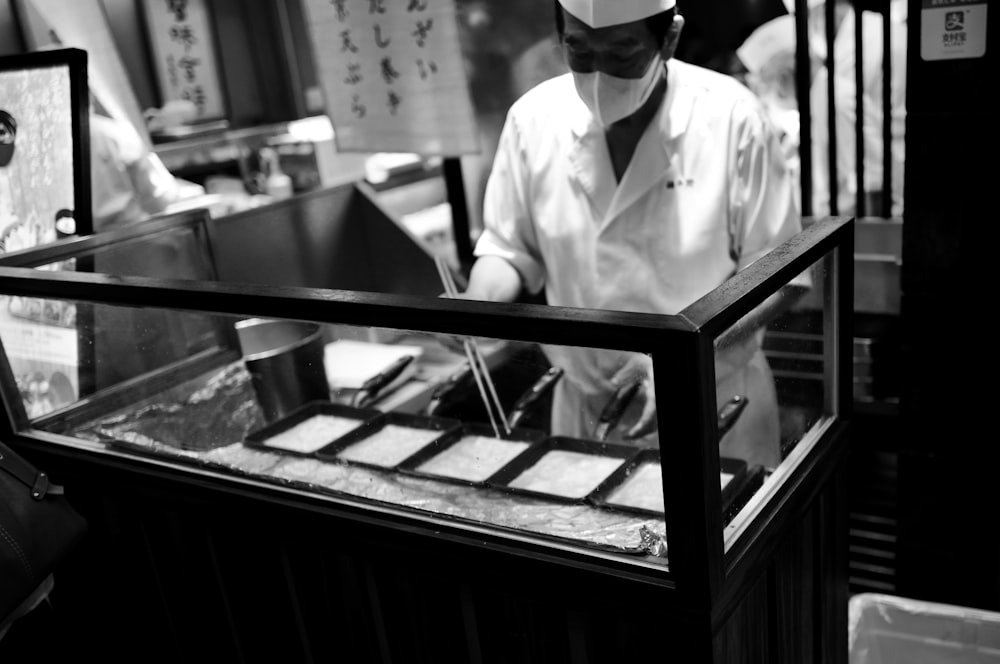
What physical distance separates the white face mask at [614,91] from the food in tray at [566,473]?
81cm

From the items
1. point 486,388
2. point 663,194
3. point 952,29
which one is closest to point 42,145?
point 486,388

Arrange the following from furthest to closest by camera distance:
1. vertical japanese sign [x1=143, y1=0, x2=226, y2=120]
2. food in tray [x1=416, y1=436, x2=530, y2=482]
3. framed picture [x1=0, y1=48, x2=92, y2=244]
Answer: vertical japanese sign [x1=143, y1=0, x2=226, y2=120] < framed picture [x1=0, y1=48, x2=92, y2=244] < food in tray [x1=416, y1=436, x2=530, y2=482]

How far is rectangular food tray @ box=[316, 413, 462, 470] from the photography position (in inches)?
75.9

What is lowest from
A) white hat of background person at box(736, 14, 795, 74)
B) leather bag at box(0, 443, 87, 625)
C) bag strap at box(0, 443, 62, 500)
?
leather bag at box(0, 443, 87, 625)

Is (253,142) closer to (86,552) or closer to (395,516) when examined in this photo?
(86,552)

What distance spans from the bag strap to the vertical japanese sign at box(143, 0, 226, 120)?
6.28 m

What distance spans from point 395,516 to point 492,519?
0.16 meters

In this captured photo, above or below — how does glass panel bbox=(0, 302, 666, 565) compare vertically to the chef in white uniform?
below

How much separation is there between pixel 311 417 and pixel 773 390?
1.06 m

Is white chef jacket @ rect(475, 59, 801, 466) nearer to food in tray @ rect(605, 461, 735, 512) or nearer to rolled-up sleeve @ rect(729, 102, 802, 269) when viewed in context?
rolled-up sleeve @ rect(729, 102, 802, 269)

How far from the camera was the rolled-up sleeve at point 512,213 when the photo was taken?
259 centimetres

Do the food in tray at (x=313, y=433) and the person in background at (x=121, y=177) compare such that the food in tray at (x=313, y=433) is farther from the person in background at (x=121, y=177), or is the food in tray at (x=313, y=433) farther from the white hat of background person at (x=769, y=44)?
the white hat of background person at (x=769, y=44)

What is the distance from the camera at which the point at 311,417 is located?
2.19 metres

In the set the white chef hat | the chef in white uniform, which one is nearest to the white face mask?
the chef in white uniform
